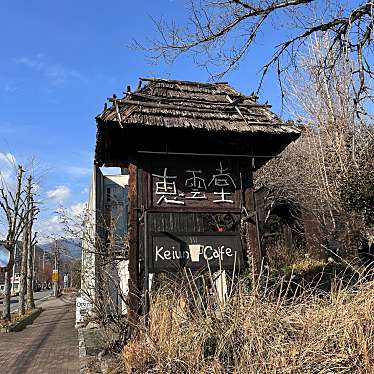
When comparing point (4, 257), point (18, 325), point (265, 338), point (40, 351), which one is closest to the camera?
point (265, 338)

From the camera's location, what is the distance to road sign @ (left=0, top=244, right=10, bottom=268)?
60.3 ft

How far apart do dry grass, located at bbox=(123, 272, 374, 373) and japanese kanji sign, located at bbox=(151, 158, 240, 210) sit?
1966 millimetres

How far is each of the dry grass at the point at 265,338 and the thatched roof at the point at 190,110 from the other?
2759 mm

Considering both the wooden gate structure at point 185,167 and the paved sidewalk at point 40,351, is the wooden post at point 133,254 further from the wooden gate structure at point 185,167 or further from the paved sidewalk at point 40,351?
the paved sidewalk at point 40,351

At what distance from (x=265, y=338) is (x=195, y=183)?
10.4 ft

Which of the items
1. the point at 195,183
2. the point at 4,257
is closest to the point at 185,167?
the point at 195,183

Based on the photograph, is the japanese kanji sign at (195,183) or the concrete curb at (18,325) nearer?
the japanese kanji sign at (195,183)

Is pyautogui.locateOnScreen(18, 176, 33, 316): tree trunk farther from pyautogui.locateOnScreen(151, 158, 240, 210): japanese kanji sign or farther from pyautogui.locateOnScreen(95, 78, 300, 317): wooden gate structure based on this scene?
pyautogui.locateOnScreen(151, 158, 240, 210): japanese kanji sign

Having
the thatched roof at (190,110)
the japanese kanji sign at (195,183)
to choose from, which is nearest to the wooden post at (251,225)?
the japanese kanji sign at (195,183)

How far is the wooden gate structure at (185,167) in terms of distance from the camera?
20.4ft

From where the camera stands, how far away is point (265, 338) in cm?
419

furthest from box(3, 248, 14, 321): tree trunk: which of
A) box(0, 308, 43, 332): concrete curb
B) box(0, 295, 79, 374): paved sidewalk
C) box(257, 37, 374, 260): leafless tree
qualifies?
box(257, 37, 374, 260): leafless tree

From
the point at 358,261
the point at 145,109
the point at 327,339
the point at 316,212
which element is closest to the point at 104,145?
the point at 145,109

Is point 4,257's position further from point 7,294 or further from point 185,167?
point 185,167
